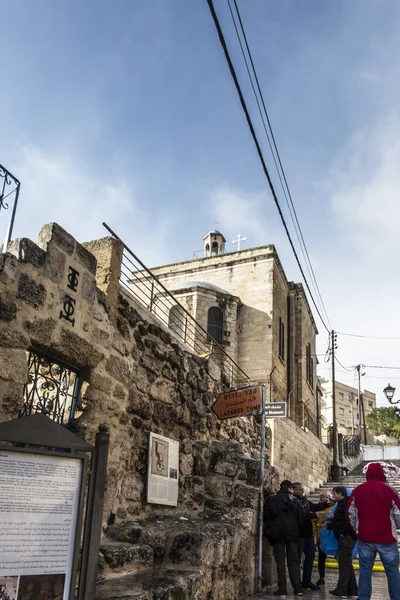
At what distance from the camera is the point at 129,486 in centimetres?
578

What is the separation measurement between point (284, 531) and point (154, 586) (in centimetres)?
268

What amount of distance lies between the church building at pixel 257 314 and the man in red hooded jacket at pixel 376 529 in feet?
48.9

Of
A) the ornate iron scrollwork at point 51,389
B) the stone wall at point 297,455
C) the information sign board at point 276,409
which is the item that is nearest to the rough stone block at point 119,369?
the ornate iron scrollwork at point 51,389

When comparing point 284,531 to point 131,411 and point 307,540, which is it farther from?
point 131,411

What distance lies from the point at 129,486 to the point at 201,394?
2.49 m

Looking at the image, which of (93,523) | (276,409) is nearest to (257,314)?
(276,409)

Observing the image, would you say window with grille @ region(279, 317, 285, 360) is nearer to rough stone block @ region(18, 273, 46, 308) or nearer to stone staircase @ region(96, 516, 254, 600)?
stone staircase @ region(96, 516, 254, 600)

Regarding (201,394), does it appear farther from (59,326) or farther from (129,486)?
(59,326)

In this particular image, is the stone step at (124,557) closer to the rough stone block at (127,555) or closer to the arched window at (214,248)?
the rough stone block at (127,555)

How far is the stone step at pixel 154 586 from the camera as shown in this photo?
3.90 meters

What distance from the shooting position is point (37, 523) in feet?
Answer: 9.12

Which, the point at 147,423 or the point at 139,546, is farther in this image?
the point at 147,423

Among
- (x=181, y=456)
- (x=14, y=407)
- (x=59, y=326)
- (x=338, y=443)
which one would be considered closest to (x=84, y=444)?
(x=14, y=407)

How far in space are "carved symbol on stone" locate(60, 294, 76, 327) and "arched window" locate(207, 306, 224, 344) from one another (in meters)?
17.2
